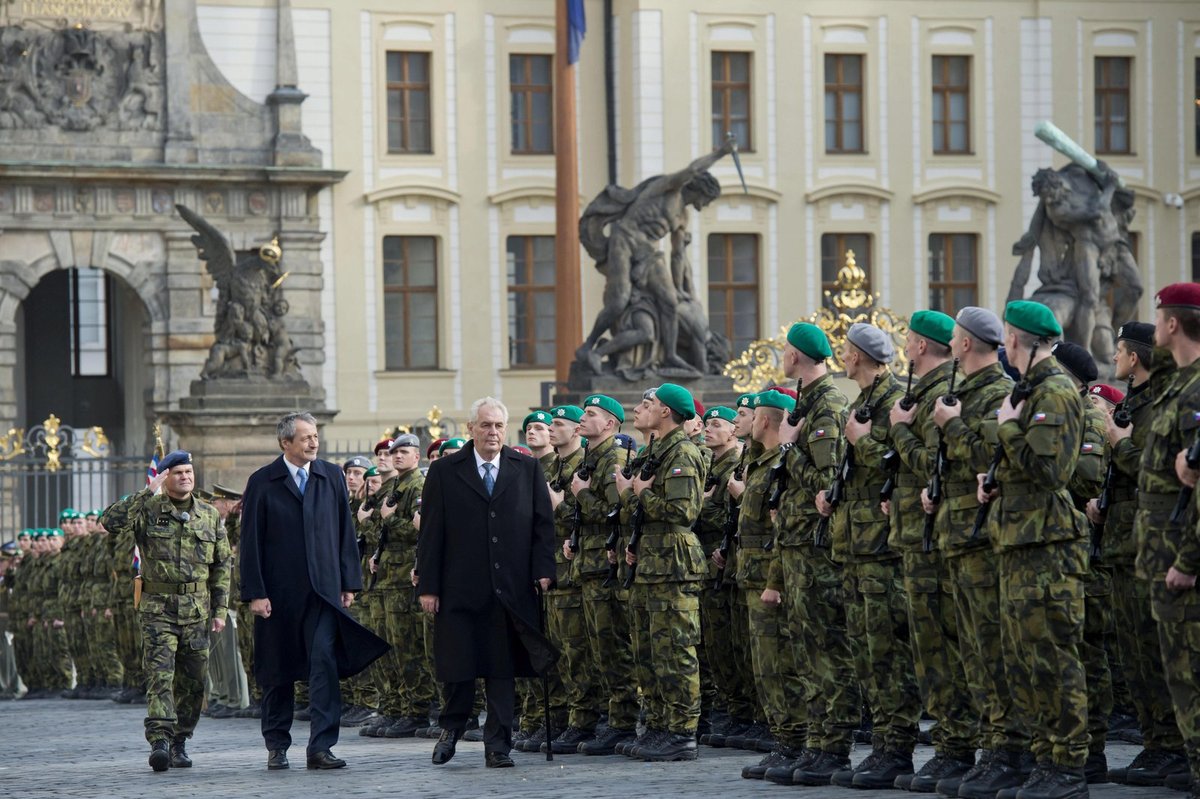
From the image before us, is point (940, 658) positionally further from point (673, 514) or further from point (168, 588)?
point (168, 588)

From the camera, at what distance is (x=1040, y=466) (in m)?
9.81

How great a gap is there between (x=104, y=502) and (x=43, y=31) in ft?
26.5

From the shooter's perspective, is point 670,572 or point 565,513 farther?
point 565,513

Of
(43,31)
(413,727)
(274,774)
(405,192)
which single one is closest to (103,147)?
(43,31)

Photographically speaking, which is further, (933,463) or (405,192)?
(405,192)

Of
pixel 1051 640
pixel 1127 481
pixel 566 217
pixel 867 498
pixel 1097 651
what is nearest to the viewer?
pixel 1051 640

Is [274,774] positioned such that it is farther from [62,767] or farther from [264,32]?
[264,32]

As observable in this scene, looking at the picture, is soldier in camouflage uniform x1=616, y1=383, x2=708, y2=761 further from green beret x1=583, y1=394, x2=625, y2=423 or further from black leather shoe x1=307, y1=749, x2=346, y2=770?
black leather shoe x1=307, y1=749, x2=346, y2=770

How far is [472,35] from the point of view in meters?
40.7

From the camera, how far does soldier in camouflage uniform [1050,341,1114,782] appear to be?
11.0m

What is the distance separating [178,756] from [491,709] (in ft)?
6.91

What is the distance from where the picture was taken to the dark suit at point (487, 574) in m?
12.8

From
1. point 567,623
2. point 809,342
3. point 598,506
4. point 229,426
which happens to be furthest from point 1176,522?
point 229,426

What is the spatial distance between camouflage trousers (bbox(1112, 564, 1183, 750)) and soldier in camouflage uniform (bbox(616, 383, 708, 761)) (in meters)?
2.67
